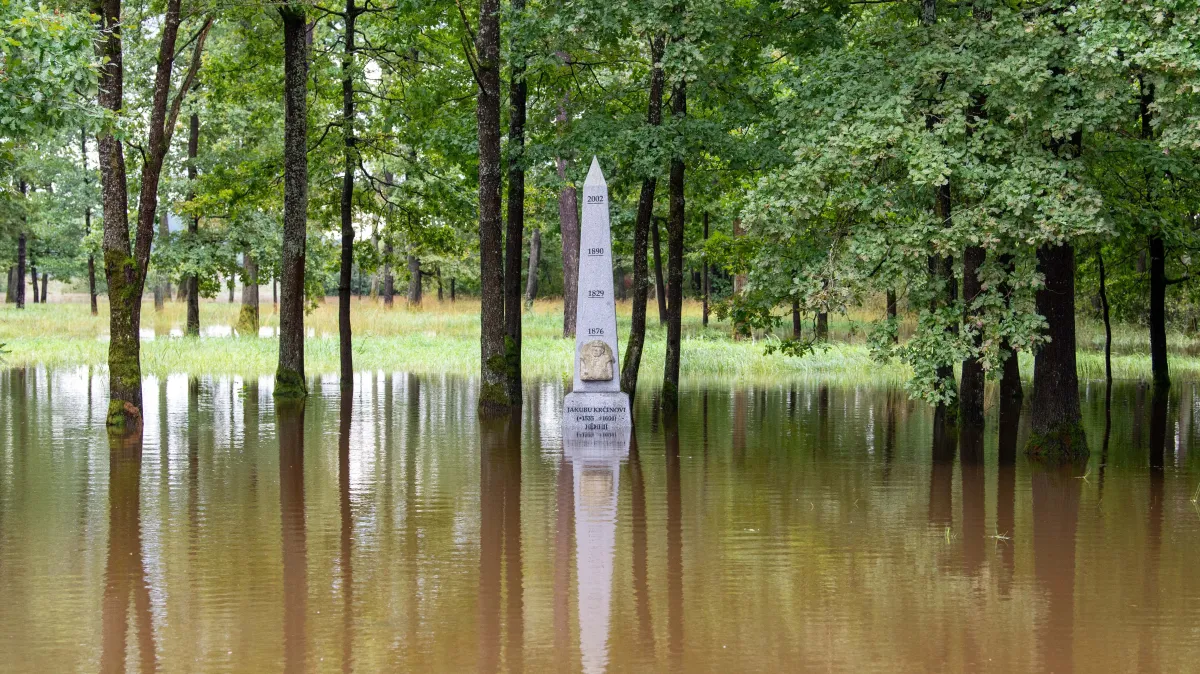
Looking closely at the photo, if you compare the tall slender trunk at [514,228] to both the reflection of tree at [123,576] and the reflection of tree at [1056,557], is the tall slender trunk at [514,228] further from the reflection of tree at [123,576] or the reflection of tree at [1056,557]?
the reflection of tree at [1056,557]

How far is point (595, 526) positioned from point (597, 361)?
7707 millimetres

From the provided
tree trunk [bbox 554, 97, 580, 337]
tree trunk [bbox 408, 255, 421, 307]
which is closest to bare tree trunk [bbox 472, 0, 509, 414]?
tree trunk [bbox 554, 97, 580, 337]

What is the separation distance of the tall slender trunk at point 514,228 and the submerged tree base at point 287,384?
4.19m

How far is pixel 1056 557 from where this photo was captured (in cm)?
1008

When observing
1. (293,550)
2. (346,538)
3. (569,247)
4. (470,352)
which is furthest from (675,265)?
(569,247)

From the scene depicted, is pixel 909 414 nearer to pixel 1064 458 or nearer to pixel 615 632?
pixel 1064 458

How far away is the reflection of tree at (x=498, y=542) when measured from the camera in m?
7.62

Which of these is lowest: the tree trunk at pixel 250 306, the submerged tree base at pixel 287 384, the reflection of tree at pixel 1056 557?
the reflection of tree at pixel 1056 557

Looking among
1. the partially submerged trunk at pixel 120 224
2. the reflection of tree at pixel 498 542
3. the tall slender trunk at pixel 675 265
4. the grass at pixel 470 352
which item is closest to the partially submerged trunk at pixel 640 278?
the tall slender trunk at pixel 675 265

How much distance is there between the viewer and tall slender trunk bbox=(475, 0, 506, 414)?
21109 mm

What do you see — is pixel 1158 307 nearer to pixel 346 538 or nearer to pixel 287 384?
pixel 287 384

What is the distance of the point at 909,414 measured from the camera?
22.8 metres

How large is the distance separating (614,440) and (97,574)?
988 cm

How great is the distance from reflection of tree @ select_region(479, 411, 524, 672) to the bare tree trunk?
2800 mm
